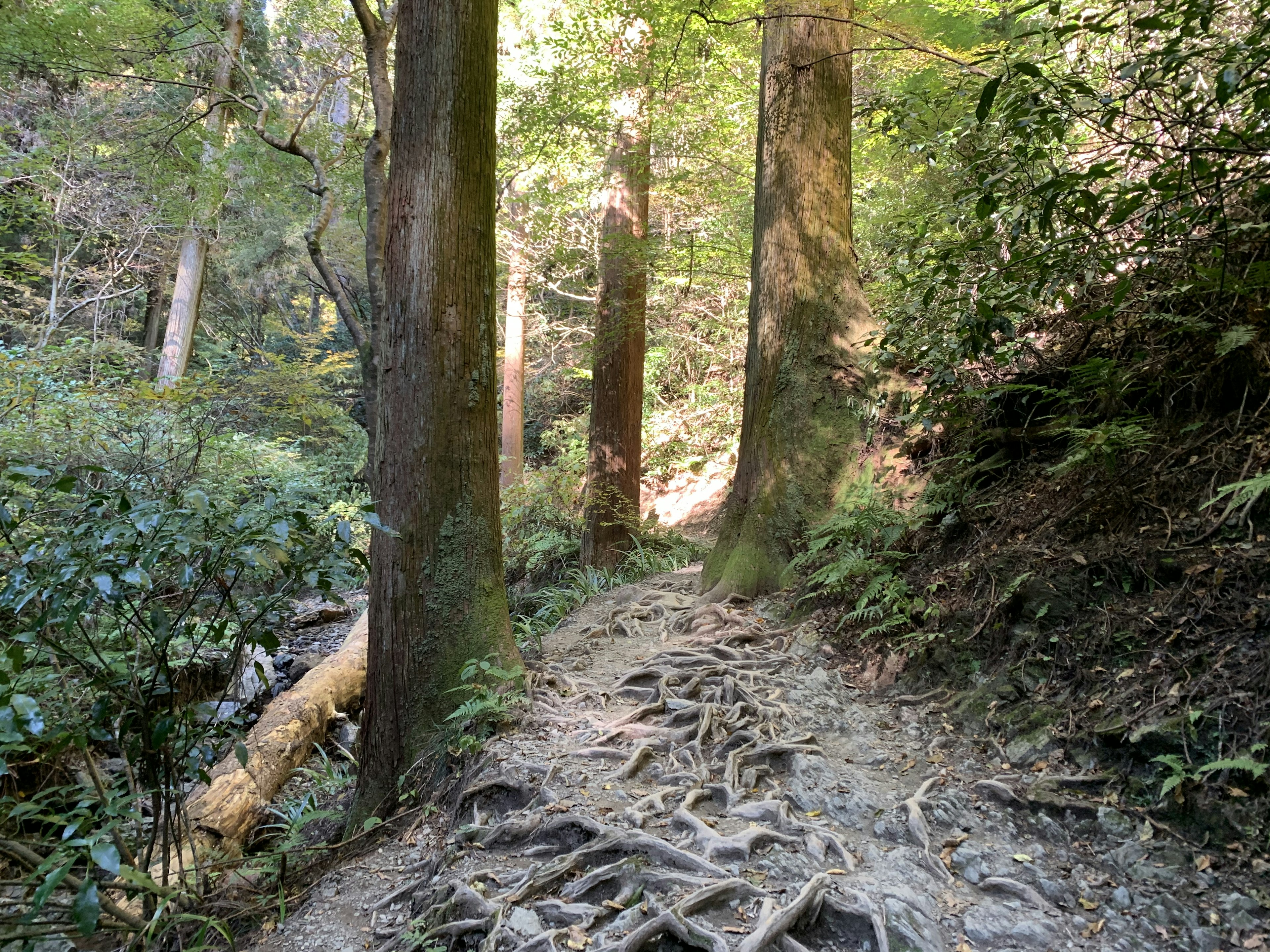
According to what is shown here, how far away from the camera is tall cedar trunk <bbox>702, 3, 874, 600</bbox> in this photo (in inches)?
222

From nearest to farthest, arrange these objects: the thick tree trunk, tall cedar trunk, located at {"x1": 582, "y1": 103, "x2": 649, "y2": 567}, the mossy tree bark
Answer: tall cedar trunk, located at {"x1": 582, "y1": 103, "x2": 649, "y2": 567}
the mossy tree bark
the thick tree trunk

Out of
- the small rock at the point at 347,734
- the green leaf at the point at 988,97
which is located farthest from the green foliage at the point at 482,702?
the green leaf at the point at 988,97

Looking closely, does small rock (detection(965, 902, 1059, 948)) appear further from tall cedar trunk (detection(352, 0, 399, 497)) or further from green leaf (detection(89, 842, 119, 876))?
tall cedar trunk (detection(352, 0, 399, 497))

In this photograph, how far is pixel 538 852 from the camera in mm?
2875

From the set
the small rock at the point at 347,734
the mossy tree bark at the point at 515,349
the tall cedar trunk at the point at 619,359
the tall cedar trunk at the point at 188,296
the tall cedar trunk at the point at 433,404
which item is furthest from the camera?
the tall cedar trunk at the point at 188,296

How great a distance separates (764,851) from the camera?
270 cm

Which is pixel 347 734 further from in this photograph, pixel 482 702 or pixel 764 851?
pixel 764 851

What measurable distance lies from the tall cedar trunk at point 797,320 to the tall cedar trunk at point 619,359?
2770 mm

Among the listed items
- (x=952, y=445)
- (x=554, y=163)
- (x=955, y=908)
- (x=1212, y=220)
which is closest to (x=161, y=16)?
(x=554, y=163)

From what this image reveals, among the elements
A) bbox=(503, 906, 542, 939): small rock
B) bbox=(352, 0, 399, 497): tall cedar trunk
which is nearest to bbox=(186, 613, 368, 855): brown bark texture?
bbox=(503, 906, 542, 939): small rock

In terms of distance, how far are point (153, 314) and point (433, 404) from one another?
21.3m

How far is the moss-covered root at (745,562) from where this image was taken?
18.4ft

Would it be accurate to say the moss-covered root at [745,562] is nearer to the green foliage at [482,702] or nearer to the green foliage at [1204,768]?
the green foliage at [482,702]

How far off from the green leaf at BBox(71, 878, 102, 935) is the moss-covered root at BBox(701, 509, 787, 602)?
14.5ft
